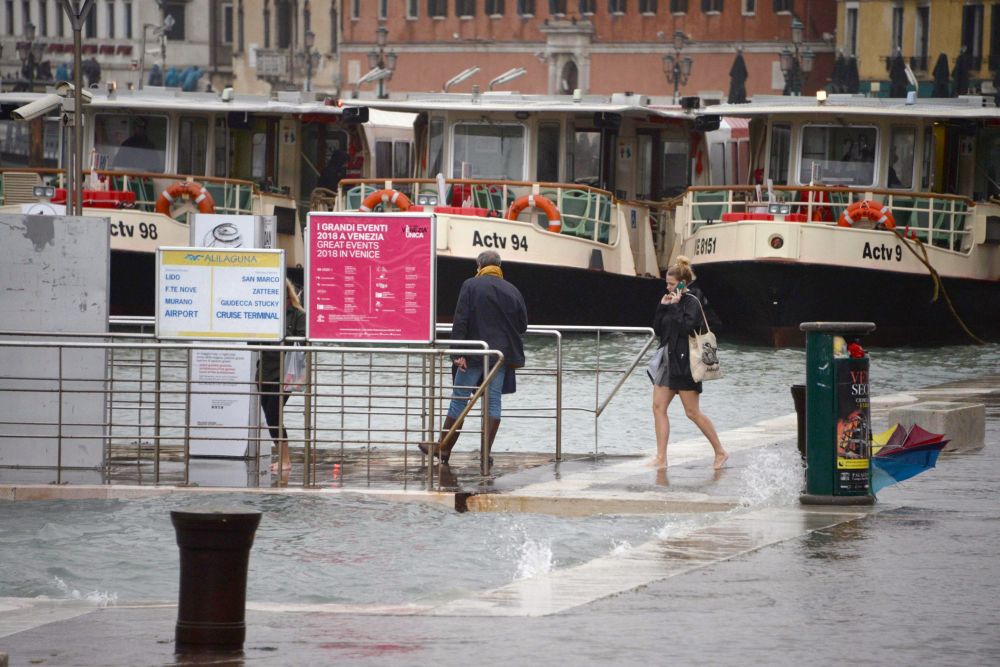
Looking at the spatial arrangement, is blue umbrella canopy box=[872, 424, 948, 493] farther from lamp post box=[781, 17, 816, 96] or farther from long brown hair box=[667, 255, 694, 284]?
lamp post box=[781, 17, 816, 96]

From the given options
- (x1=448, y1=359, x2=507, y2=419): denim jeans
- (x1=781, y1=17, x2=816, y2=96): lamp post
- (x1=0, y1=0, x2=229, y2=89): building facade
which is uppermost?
(x1=0, y1=0, x2=229, y2=89): building facade

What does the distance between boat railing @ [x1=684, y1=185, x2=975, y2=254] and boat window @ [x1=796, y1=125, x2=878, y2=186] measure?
0.48m

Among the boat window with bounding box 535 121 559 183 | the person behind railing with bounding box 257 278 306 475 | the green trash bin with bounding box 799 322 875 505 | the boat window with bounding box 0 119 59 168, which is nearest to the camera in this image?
the green trash bin with bounding box 799 322 875 505

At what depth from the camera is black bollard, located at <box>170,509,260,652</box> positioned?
859cm

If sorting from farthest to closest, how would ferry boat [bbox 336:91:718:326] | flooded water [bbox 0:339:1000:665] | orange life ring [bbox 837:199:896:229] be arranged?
ferry boat [bbox 336:91:718:326]
orange life ring [bbox 837:199:896:229]
flooded water [bbox 0:339:1000:665]

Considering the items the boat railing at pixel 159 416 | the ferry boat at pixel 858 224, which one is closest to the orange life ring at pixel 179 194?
the ferry boat at pixel 858 224

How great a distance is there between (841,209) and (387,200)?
23.5 feet

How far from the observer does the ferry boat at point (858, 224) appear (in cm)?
3269

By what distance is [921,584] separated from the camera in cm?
1012

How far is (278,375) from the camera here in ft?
48.9

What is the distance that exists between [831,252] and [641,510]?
66.7ft

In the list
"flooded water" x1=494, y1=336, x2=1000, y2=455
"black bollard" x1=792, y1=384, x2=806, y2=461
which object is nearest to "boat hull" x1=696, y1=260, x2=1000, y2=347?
"flooded water" x1=494, y1=336, x2=1000, y2=455

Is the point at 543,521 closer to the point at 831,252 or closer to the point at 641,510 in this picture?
the point at 641,510

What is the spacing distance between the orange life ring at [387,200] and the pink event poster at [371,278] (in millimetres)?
17612
